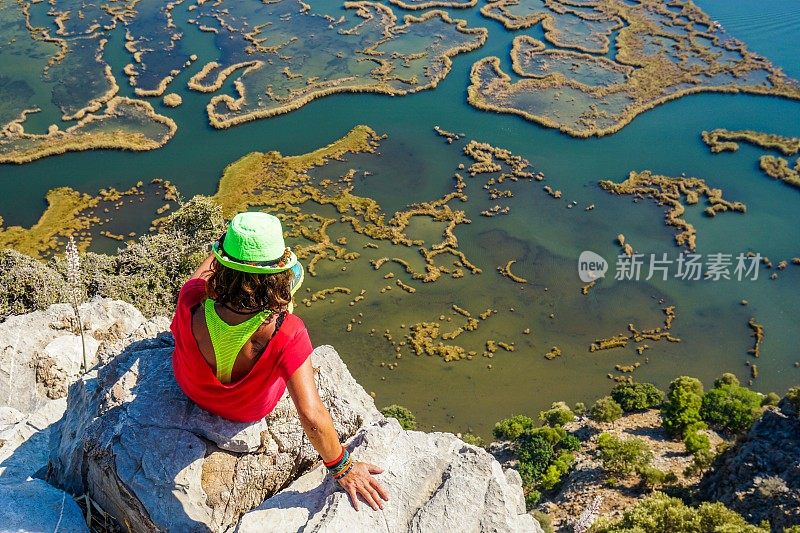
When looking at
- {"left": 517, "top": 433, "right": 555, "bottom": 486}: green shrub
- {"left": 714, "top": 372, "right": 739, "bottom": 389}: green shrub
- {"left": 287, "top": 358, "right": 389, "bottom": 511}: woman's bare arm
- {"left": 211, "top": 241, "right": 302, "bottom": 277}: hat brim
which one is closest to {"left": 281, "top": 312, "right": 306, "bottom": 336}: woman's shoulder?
{"left": 287, "top": 358, "right": 389, "bottom": 511}: woman's bare arm

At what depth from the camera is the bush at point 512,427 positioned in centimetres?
2447

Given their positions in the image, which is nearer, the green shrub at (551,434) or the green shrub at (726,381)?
the green shrub at (551,434)

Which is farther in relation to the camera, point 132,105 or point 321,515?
point 132,105

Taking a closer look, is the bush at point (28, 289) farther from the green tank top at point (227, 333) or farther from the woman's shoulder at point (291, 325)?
the woman's shoulder at point (291, 325)

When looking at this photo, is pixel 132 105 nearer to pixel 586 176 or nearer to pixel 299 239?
pixel 299 239

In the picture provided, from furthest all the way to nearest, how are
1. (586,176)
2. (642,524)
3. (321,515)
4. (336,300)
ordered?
(586,176)
(336,300)
(642,524)
(321,515)

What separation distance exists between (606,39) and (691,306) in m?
32.2

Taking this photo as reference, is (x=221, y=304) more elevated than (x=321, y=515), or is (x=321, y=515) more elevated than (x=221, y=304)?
(x=221, y=304)

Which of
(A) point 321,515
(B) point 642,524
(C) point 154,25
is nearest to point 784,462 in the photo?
(B) point 642,524

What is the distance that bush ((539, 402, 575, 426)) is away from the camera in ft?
82.1

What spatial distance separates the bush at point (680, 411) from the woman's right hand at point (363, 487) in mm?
19781

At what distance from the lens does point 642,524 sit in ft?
53.0

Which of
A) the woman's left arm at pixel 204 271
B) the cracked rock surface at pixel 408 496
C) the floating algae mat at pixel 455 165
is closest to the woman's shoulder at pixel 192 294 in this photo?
the woman's left arm at pixel 204 271

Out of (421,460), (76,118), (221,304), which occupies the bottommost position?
(76,118)
